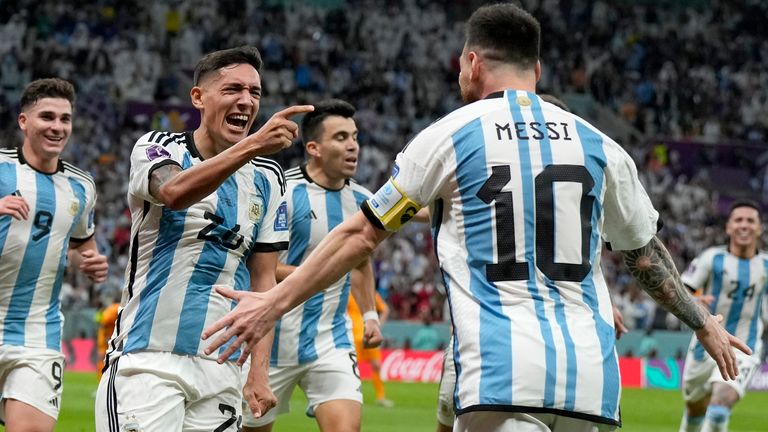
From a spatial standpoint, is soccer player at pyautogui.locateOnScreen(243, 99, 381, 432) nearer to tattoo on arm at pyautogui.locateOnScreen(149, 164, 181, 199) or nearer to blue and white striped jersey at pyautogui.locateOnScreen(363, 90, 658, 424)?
tattoo on arm at pyautogui.locateOnScreen(149, 164, 181, 199)

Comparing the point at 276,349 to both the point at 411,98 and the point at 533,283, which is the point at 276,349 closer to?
the point at 533,283

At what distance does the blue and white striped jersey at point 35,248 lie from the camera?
24.2 feet

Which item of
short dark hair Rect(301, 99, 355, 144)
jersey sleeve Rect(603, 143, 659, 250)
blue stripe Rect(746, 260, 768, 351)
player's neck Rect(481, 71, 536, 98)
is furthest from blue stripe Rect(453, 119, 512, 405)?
blue stripe Rect(746, 260, 768, 351)

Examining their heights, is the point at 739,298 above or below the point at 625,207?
below

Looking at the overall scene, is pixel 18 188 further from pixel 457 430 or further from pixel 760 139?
pixel 760 139

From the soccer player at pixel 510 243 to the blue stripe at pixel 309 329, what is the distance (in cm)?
374

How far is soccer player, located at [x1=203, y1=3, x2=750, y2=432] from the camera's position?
384 cm

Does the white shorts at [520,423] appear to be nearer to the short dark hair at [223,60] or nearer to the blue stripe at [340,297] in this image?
the short dark hair at [223,60]

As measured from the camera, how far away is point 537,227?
12.7 feet

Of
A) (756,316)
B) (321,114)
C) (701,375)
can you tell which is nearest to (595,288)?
(321,114)

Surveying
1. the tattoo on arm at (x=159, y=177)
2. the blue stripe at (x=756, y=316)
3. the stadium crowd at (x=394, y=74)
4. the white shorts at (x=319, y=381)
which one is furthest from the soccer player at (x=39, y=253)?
the stadium crowd at (x=394, y=74)

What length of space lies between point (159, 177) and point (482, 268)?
1.64m

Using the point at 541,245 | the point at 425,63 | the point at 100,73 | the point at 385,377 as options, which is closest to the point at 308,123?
the point at 541,245

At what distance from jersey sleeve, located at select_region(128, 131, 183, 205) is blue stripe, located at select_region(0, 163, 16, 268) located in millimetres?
2532
